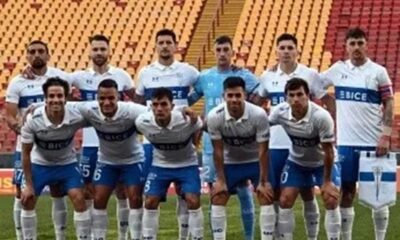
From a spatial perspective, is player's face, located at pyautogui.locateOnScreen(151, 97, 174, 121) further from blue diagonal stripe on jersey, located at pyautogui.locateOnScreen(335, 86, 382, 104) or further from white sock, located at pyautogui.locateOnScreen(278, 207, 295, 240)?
blue diagonal stripe on jersey, located at pyautogui.locateOnScreen(335, 86, 382, 104)

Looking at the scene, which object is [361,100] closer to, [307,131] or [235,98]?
[307,131]

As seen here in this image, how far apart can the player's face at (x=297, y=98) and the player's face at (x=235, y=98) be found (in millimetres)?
432

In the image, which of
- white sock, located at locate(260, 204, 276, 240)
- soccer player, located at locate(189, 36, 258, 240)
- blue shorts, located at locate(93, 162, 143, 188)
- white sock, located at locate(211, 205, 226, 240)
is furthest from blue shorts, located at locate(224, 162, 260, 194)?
blue shorts, located at locate(93, 162, 143, 188)

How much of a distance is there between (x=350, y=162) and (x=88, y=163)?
283 cm

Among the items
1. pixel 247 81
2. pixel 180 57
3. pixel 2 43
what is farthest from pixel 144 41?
pixel 247 81

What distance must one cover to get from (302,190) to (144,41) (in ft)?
56.6

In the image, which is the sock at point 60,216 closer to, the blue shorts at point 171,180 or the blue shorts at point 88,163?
the blue shorts at point 88,163

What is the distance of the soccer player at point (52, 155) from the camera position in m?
9.46

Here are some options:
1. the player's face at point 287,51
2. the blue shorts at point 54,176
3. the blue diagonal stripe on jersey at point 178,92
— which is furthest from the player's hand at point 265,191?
the blue shorts at point 54,176

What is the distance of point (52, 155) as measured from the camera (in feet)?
31.9

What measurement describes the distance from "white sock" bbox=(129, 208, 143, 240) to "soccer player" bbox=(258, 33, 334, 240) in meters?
1.36

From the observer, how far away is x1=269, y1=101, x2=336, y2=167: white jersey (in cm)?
919

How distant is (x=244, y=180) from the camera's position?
9.80 metres

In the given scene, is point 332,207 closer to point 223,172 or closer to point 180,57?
point 223,172
